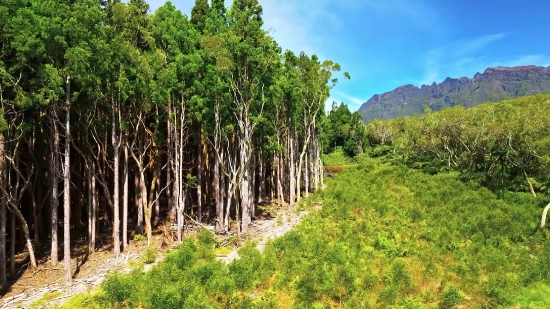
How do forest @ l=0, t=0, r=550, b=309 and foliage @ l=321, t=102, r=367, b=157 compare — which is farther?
foliage @ l=321, t=102, r=367, b=157

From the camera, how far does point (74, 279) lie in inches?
630

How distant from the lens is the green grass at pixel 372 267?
12.3m

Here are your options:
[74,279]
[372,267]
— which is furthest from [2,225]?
[372,267]

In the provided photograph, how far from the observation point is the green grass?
12.3 m

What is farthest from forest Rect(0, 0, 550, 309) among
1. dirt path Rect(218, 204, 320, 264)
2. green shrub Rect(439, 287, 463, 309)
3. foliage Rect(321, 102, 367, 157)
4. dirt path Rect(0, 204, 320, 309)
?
foliage Rect(321, 102, 367, 157)

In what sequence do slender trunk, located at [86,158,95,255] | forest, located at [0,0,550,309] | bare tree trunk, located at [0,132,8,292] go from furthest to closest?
slender trunk, located at [86,158,95,255] → bare tree trunk, located at [0,132,8,292] → forest, located at [0,0,550,309]

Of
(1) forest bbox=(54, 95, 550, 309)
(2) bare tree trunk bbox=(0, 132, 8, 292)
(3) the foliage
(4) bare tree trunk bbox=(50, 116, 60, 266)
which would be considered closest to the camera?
(1) forest bbox=(54, 95, 550, 309)

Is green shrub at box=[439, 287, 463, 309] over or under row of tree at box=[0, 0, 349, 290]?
under

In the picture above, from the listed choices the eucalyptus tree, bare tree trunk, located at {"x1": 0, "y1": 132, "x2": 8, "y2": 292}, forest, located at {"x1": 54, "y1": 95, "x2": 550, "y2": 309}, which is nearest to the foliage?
forest, located at {"x1": 54, "y1": 95, "x2": 550, "y2": 309}

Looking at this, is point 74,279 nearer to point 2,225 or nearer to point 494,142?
point 2,225

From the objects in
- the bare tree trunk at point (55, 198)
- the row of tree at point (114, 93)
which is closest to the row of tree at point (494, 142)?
the row of tree at point (114, 93)

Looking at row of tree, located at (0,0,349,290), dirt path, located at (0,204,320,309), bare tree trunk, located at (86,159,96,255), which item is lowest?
dirt path, located at (0,204,320,309)

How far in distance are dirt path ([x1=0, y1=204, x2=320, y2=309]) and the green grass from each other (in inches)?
60.8

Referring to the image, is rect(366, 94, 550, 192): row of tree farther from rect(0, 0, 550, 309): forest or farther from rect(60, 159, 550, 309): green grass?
rect(60, 159, 550, 309): green grass
